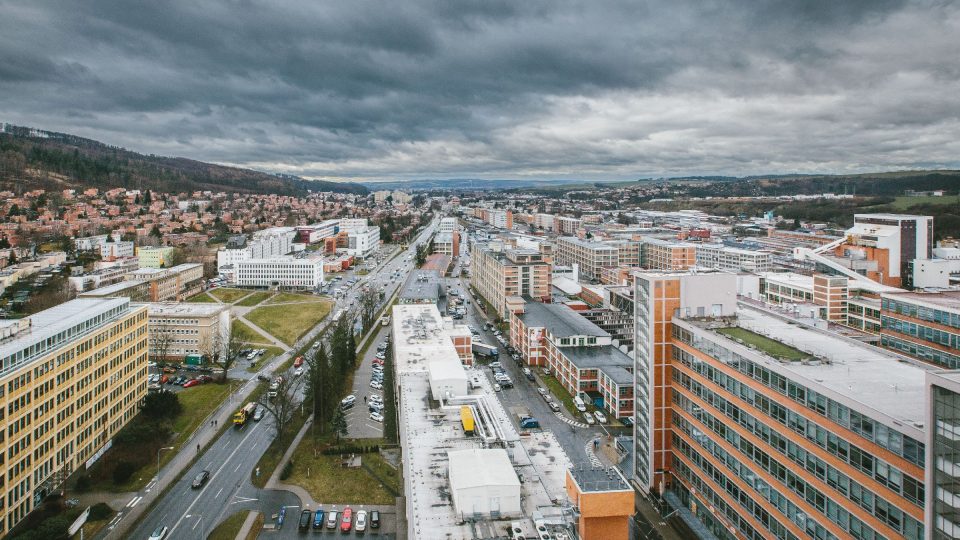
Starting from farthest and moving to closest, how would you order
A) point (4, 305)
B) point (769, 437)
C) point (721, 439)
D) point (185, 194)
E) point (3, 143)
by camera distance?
point (185, 194) < point (3, 143) < point (4, 305) < point (721, 439) < point (769, 437)

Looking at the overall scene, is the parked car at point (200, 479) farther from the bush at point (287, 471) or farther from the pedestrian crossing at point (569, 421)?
the pedestrian crossing at point (569, 421)

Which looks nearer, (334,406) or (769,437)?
(769,437)

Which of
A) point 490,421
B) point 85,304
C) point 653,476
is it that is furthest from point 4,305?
point 653,476

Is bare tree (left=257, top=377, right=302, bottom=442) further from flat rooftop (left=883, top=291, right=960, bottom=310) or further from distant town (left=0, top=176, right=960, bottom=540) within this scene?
flat rooftop (left=883, top=291, right=960, bottom=310)

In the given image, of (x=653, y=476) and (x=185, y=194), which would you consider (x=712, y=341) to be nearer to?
(x=653, y=476)

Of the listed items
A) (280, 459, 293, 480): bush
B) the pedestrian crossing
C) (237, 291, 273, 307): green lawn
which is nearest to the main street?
(280, 459, 293, 480): bush

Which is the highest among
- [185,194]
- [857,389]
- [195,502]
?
[185,194]

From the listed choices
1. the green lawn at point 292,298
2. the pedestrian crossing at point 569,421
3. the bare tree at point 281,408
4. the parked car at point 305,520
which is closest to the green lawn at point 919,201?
the green lawn at point 292,298
